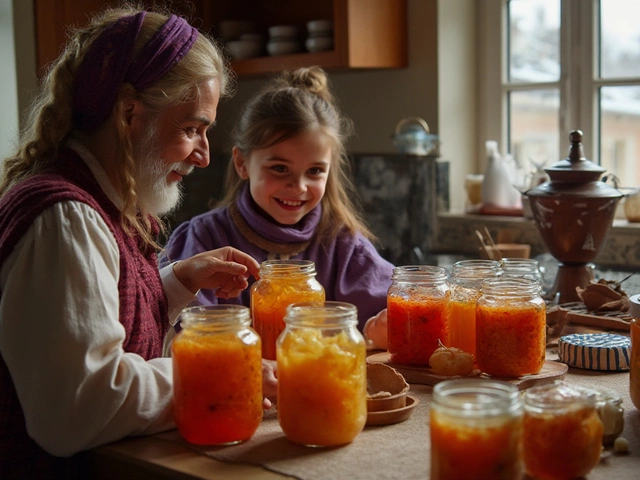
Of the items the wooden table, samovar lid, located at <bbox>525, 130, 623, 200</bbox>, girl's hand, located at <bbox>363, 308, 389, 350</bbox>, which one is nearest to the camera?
the wooden table

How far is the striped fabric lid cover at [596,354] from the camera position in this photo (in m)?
1.52

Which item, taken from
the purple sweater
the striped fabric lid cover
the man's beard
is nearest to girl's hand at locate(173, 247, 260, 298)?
the man's beard

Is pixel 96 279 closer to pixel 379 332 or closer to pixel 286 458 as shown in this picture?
pixel 286 458

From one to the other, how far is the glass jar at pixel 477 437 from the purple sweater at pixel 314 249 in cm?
112

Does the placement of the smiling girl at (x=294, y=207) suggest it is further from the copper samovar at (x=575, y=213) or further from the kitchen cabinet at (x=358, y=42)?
the kitchen cabinet at (x=358, y=42)

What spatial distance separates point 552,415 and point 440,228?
7.40ft

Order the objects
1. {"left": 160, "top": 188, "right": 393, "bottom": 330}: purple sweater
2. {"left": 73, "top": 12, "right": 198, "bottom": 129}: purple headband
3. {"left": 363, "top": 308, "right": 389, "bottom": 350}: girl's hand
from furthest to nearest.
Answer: {"left": 160, "top": 188, "right": 393, "bottom": 330}: purple sweater, {"left": 363, "top": 308, "right": 389, "bottom": 350}: girl's hand, {"left": 73, "top": 12, "right": 198, "bottom": 129}: purple headband

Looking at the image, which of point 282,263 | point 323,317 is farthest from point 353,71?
point 323,317

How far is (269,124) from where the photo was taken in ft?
6.88

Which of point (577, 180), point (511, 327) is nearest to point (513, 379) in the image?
point (511, 327)

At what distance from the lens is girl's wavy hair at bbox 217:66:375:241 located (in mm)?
2088

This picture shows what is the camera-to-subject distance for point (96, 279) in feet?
3.83

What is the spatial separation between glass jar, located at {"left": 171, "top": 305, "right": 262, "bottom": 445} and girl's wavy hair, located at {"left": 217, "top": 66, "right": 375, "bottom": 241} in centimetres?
98

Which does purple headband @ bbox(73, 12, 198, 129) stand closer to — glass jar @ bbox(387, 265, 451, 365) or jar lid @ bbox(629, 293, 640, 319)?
glass jar @ bbox(387, 265, 451, 365)
